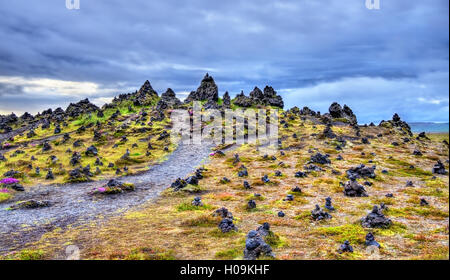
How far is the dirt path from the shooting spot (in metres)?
22.9

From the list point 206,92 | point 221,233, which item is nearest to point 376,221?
point 221,233

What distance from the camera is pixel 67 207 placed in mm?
31047

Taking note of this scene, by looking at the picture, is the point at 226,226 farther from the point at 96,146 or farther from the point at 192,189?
the point at 96,146

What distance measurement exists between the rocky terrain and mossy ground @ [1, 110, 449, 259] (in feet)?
0.32

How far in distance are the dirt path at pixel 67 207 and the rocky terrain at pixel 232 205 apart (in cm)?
16

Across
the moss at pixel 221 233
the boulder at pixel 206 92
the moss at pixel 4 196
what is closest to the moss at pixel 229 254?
the moss at pixel 221 233

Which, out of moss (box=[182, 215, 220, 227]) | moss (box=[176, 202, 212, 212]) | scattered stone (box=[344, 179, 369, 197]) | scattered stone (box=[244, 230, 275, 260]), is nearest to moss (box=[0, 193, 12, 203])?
moss (box=[176, 202, 212, 212])

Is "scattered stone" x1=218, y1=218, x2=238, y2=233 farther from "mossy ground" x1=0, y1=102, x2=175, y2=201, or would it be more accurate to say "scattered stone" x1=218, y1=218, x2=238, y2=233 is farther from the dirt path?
"mossy ground" x1=0, y1=102, x2=175, y2=201

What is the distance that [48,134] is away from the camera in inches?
4400

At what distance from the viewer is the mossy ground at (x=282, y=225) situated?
16266 millimetres

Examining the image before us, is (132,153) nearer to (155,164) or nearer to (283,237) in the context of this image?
(155,164)

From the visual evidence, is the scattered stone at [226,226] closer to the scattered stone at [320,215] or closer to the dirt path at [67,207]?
the scattered stone at [320,215]

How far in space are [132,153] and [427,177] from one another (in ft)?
212
